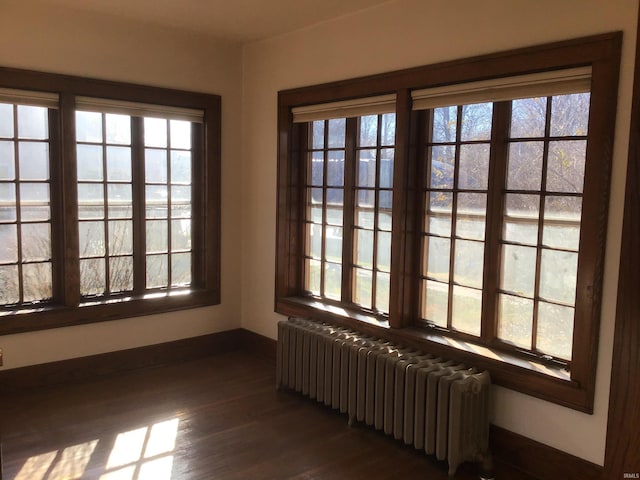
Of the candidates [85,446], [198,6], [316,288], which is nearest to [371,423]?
[316,288]

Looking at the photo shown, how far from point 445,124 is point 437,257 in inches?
35.3

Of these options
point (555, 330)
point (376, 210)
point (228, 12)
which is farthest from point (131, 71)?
point (555, 330)

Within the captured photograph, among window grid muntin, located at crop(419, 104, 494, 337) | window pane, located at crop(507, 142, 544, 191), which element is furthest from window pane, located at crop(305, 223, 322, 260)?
window pane, located at crop(507, 142, 544, 191)

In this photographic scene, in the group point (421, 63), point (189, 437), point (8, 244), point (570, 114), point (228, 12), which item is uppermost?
point (228, 12)

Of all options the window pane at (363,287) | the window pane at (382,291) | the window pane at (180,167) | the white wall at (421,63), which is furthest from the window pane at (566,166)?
the window pane at (180,167)

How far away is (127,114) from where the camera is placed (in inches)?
178

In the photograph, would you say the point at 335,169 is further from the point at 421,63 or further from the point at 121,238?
the point at 121,238

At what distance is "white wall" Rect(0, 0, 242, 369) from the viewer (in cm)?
409

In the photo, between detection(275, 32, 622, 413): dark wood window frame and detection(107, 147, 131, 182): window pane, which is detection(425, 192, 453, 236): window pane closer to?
detection(275, 32, 622, 413): dark wood window frame

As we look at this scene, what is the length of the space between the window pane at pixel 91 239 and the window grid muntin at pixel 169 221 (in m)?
0.37

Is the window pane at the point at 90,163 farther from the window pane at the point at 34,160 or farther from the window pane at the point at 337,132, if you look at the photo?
the window pane at the point at 337,132

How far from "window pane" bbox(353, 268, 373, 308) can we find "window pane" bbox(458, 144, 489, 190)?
110 cm

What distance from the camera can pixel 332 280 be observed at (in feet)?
15.2

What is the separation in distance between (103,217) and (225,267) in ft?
4.01
